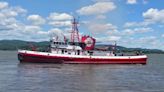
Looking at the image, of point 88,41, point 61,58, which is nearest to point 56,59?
point 61,58

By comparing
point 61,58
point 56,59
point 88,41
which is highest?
point 88,41

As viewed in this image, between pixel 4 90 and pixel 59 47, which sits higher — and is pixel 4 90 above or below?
below

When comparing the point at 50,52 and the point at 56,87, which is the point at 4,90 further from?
the point at 50,52

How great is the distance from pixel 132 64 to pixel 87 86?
60.2 metres

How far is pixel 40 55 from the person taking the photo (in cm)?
10062

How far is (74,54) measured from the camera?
342ft

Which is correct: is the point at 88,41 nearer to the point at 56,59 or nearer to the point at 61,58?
the point at 61,58

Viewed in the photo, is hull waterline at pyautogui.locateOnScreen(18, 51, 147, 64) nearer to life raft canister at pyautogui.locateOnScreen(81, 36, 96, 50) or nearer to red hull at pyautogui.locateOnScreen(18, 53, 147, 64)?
red hull at pyautogui.locateOnScreen(18, 53, 147, 64)

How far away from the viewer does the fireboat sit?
10106 cm

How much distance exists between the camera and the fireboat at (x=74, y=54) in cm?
10106

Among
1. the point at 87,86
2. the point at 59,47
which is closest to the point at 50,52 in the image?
the point at 59,47

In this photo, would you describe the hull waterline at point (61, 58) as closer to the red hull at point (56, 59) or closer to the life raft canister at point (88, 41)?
the red hull at point (56, 59)

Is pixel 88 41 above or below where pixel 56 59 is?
above

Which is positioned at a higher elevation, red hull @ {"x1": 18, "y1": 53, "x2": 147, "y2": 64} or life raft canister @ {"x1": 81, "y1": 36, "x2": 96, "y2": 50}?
life raft canister @ {"x1": 81, "y1": 36, "x2": 96, "y2": 50}
